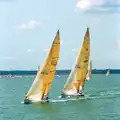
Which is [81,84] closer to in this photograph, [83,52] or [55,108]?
[83,52]

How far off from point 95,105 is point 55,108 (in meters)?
6.87

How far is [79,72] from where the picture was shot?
82562 mm

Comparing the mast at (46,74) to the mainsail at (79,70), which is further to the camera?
the mainsail at (79,70)

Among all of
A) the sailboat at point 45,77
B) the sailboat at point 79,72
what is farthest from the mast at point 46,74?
the sailboat at point 79,72

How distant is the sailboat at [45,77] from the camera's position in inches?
2822

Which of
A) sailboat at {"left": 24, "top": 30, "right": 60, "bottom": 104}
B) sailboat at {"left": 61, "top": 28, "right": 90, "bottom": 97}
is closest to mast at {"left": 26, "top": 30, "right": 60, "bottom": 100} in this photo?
sailboat at {"left": 24, "top": 30, "right": 60, "bottom": 104}

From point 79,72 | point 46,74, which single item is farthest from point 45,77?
point 79,72

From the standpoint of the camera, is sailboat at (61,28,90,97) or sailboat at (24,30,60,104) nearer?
sailboat at (24,30,60,104)

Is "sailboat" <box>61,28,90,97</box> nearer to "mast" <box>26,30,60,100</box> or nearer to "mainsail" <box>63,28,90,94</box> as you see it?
"mainsail" <box>63,28,90,94</box>

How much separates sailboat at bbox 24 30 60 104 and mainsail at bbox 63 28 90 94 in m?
9.47

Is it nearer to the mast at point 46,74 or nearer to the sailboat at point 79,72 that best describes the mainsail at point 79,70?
the sailboat at point 79,72

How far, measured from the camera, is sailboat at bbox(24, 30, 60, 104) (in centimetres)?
7169

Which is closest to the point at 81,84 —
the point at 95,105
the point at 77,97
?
the point at 77,97

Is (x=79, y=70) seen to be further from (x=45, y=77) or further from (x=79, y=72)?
(x=45, y=77)
